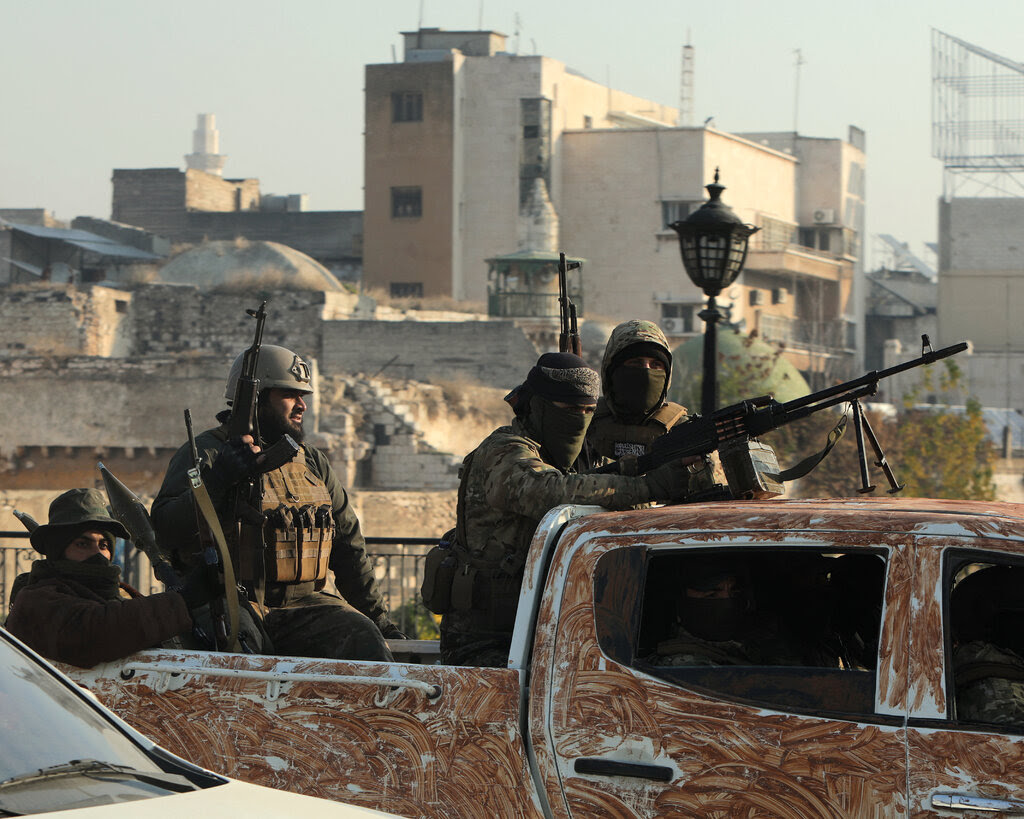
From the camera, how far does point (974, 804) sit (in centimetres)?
321

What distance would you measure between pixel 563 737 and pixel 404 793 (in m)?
0.45

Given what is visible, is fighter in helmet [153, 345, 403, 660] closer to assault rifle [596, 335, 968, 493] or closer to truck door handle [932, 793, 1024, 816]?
assault rifle [596, 335, 968, 493]

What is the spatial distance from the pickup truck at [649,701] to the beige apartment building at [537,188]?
55.1m

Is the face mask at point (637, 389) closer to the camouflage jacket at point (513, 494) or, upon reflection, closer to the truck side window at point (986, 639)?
the camouflage jacket at point (513, 494)

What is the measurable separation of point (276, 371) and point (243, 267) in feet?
159

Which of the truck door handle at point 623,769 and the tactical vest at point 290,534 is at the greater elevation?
the tactical vest at point 290,534

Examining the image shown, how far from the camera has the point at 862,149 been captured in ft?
251

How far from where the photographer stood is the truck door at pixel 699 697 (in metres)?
3.36

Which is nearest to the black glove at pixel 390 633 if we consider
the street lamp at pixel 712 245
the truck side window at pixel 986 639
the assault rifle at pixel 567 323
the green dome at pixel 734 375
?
the assault rifle at pixel 567 323

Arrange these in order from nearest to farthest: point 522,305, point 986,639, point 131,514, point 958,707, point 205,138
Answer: point 958,707 < point 986,639 < point 131,514 < point 522,305 < point 205,138

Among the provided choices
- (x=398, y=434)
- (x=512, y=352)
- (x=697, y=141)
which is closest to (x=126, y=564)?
(x=398, y=434)

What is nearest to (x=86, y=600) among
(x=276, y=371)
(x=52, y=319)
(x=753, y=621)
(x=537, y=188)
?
(x=276, y=371)

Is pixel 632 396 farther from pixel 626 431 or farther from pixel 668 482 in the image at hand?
pixel 668 482

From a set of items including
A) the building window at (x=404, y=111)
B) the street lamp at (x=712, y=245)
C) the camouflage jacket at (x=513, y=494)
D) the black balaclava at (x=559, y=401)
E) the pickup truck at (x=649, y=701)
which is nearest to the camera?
the pickup truck at (x=649, y=701)
